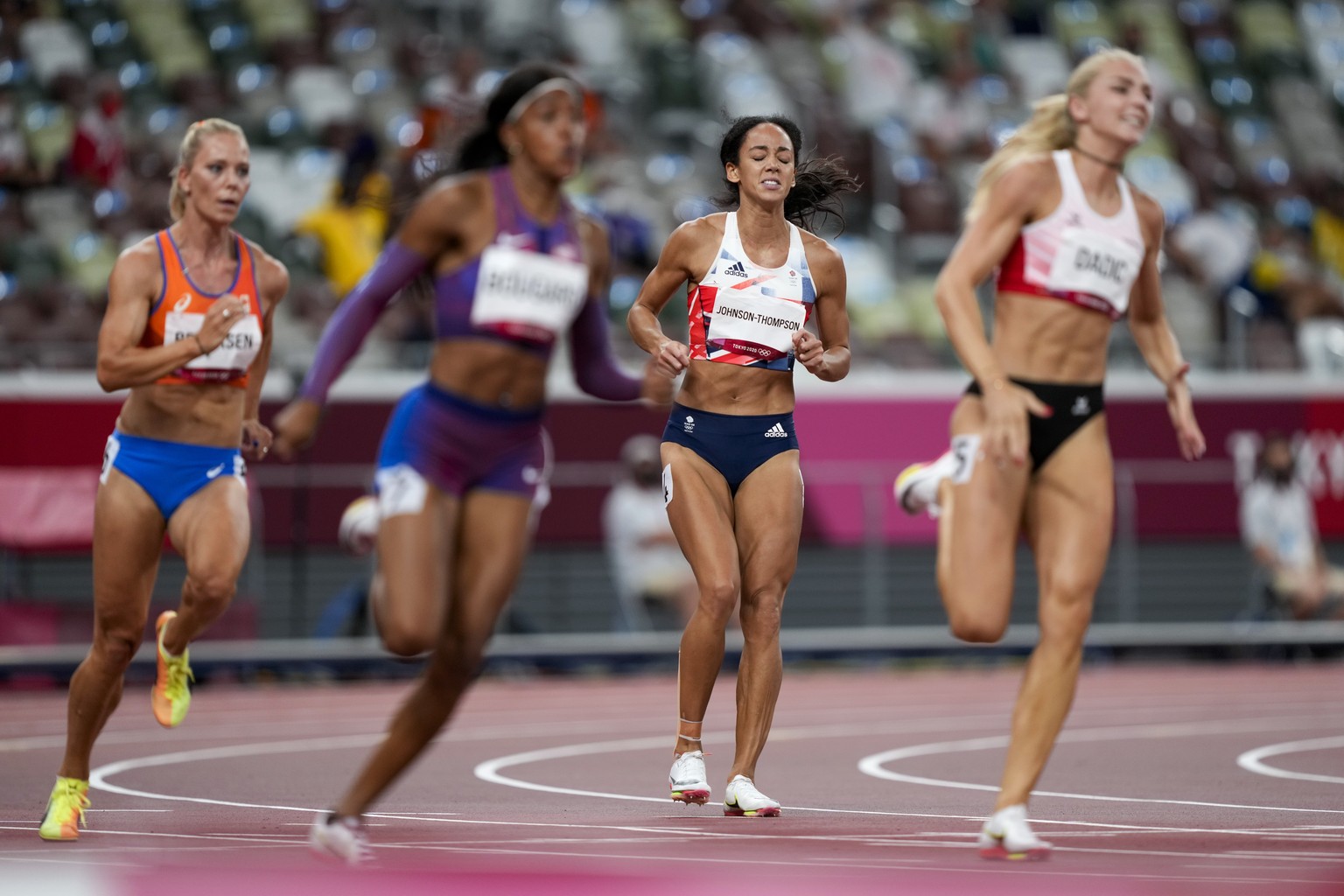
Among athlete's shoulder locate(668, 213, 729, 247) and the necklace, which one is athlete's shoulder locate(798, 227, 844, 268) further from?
the necklace

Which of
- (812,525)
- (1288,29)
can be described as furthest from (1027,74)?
(812,525)

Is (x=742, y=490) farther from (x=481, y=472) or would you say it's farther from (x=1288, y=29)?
(x=1288, y=29)

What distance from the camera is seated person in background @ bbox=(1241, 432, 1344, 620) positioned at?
17.6 metres

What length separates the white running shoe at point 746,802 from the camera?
7957 mm

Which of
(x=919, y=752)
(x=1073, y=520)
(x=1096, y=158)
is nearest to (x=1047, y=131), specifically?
(x=1096, y=158)

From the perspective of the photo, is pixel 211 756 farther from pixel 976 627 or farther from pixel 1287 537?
pixel 1287 537

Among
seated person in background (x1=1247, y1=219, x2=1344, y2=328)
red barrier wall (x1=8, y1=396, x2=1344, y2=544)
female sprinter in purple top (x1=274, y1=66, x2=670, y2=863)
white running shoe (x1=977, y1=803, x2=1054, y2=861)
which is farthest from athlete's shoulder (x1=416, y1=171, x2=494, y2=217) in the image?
seated person in background (x1=1247, y1=219, x2=1344, y2=328)

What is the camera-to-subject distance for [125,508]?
7789 mm

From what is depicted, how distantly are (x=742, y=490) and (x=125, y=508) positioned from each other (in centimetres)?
239

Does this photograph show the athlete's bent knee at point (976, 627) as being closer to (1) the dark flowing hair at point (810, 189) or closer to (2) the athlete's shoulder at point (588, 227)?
(2) the athlete's shoulder at point (588, 227)

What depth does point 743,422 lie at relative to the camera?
27.2 ft

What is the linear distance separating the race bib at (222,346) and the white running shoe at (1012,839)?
3.43 m

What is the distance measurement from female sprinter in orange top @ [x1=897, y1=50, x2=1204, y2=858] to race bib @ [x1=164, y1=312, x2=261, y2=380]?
2.86 metres

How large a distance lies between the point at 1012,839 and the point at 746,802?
1855mm
